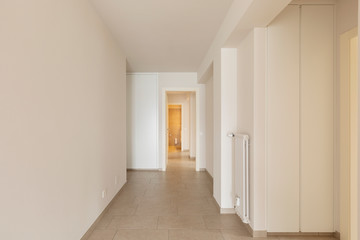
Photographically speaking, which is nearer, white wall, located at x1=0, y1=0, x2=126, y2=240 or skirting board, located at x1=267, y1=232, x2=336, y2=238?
white wall, located at x1=0, y1=0, x2=126, y2=240

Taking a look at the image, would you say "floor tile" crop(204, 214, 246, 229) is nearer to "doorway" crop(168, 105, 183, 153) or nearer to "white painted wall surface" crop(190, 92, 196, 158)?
"white painted wall surface" crop(190, 92, 196, 158)

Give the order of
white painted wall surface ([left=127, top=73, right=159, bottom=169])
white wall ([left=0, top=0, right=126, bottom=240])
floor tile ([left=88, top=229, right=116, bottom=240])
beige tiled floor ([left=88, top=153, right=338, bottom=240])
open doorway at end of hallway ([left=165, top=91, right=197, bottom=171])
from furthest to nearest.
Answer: open doorway at end of hallway ([left=165, top=91, right=197, bottom=171]) → white painted wall surface ([left=127, top=73, right=159, bottom=169]) → beige tiled floor ([left=88, top=153, right=338, bottom=240]) → floor tile ([left=88, top=229, right=116, bottom=240]) → white wall ([left=0, top=0, right=126, bottom=240])

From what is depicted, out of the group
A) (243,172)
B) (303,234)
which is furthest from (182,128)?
(303,234)

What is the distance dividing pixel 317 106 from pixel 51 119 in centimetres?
262

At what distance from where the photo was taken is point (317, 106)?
254 cm

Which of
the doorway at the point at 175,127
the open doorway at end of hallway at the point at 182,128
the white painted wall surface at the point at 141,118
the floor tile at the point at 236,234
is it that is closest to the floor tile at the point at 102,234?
the floor tile at the point at 236,234

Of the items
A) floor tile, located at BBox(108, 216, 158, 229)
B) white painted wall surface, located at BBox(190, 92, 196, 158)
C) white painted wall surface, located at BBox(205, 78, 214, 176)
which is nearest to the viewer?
floor tile, located at BBox(108, 216, 158, 229)

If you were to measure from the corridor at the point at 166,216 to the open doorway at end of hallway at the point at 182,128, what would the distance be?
2046 millimetres

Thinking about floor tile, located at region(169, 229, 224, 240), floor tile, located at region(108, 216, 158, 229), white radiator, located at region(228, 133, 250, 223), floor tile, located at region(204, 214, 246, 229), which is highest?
white radiator, located at region(228, 133, 250, 223)

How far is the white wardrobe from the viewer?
2520 millimetres

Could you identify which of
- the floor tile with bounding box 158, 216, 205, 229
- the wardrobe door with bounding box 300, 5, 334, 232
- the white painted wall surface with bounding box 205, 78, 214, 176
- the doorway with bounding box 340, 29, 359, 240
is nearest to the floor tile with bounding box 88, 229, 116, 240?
the floor tile with bounding box 158, 216, 205, 229

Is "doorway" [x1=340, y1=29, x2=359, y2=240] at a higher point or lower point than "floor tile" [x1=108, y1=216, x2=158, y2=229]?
higher

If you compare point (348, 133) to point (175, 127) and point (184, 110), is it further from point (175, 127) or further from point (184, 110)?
point (175, 127)

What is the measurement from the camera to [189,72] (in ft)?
19.9
